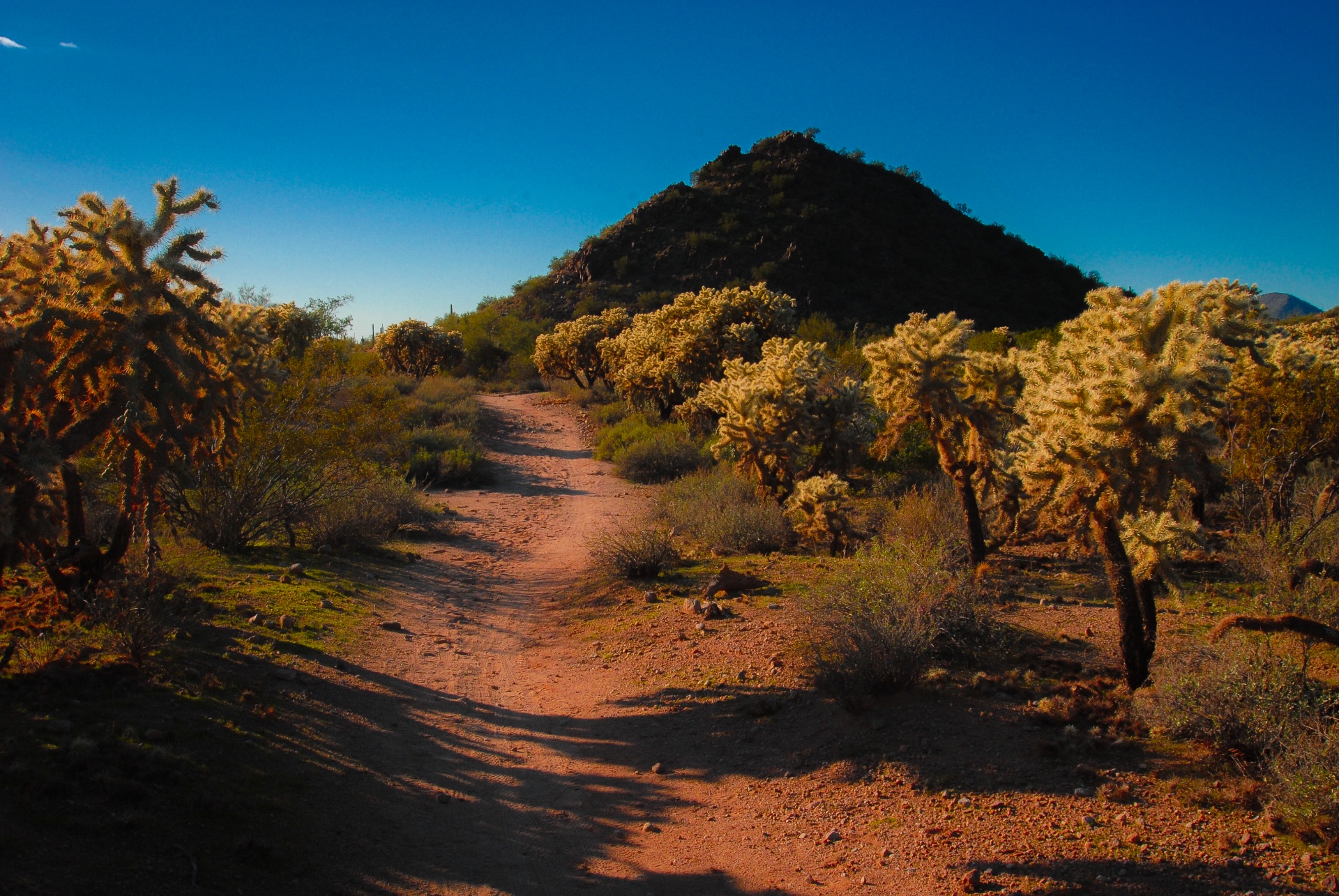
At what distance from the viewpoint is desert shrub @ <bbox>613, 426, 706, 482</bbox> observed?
19719mm

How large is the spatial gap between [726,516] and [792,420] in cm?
185

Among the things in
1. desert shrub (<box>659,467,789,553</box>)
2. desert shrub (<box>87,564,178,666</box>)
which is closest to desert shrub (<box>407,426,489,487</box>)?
desert shrub (<box>659,467,789,553</box>)

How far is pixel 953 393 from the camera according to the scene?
29.4 ft

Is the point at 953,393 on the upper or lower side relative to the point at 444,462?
upper

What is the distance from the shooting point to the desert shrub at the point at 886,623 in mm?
6320

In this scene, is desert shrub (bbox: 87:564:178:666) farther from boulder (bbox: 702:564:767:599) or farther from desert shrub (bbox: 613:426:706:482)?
desert shrub (bbox: 613:426:706:482)

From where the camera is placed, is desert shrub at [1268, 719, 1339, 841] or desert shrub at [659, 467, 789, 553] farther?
desert shrub at [659, 467, 789, 553]

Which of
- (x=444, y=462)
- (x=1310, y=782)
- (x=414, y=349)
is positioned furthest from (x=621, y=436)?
(x=414, y=349)

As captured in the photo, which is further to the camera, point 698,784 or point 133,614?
point 133,614

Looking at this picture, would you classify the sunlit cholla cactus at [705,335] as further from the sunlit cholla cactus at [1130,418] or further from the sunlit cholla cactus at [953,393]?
the sunlit cholla cactus at [1130,418]

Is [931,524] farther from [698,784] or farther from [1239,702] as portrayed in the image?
[698,784]

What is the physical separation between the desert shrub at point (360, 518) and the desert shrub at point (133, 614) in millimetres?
3993

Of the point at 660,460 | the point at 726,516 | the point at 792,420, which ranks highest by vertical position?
the point at 792,420

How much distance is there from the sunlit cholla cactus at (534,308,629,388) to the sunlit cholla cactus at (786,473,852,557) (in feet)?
86.7
